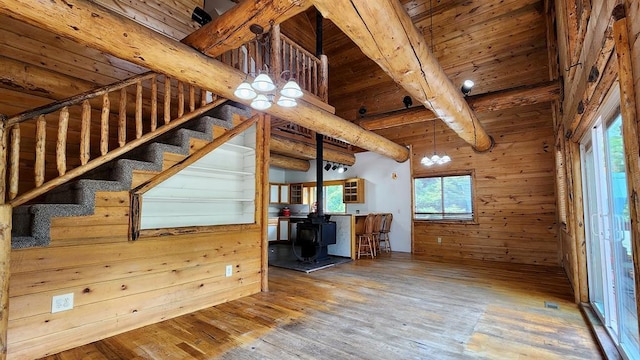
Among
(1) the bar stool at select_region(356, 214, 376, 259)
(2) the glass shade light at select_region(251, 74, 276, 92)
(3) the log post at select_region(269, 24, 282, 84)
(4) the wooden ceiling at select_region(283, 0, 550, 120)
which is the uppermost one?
(4) the wooden ceiling at select_region(283, 0, 550, 120)

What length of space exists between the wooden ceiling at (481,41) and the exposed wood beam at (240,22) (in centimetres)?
515

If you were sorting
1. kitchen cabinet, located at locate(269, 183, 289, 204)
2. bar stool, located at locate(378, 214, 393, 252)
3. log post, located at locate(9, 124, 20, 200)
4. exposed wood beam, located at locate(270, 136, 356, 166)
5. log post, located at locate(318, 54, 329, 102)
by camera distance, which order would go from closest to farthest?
log post, located at locate(9, 124, 20, 200), log post, located at locate(318, 54, 329, 102), exposed wood beam, located at locate(270, 136, 356, 166), bar stool, located at locate(378, 214, 393, 252), kitchen cabinet, located at locate(269, 183, 289, 204)

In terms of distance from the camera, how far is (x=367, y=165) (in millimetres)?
8359

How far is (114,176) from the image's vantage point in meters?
2.94

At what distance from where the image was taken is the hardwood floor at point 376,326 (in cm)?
242

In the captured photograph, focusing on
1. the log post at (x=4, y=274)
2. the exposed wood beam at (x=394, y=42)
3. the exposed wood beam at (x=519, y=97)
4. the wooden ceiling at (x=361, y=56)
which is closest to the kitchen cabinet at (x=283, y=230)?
the wooden ceiling at (x=361, y=56)

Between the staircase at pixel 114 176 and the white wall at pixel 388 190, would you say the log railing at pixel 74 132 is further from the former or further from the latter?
the white wall at pixel 388 190

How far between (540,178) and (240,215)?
5.85m

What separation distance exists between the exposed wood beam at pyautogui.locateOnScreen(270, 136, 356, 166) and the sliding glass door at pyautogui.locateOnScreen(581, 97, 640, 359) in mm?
4912

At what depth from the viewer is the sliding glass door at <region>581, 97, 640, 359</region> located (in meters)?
2.22

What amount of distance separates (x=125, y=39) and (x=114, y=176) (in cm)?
133

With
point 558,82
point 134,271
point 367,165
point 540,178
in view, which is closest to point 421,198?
point 367,165

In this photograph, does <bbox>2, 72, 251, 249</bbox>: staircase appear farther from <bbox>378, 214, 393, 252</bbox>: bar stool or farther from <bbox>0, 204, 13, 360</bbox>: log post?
<bbox>378, 214, 393, 252</bbox>: bar stool

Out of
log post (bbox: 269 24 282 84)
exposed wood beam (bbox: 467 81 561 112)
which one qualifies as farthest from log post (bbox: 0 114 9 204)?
exposed wood beam (bbox: 467 81 561 112)
